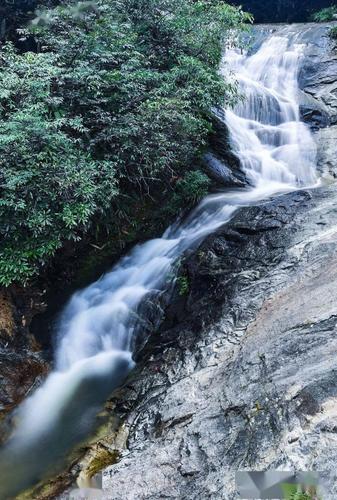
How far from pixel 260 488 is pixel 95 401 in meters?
3.41

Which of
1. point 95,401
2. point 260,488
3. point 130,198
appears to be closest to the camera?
point 260,488

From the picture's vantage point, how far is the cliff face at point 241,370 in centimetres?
344

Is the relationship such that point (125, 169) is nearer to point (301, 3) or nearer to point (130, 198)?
point (130, 198)

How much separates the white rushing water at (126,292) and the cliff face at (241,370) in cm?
70

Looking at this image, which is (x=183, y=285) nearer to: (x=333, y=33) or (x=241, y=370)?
(x=241, y=370)

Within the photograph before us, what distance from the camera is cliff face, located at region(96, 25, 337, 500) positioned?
135 inches

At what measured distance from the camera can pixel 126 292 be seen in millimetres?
7516

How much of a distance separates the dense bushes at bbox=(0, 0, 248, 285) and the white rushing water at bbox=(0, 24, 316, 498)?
1160 mm

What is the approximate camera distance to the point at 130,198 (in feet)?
27.4

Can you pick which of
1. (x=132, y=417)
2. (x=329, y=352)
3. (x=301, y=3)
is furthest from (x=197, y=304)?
(x=301, y=3)

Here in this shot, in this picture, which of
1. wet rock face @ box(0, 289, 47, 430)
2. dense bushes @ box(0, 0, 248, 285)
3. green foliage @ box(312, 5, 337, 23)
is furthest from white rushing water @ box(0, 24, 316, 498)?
green foliage @ box(312, 5, 337, 23)

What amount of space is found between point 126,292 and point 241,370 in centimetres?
358

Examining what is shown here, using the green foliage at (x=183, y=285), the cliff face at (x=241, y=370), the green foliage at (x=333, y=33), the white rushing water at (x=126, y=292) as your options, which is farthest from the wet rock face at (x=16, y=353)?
the green foliage at (x=333, y=33)

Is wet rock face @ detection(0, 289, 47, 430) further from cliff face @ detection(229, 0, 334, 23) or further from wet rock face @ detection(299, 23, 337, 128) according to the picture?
cliff face @ detection(229, 0, 334, 23)
